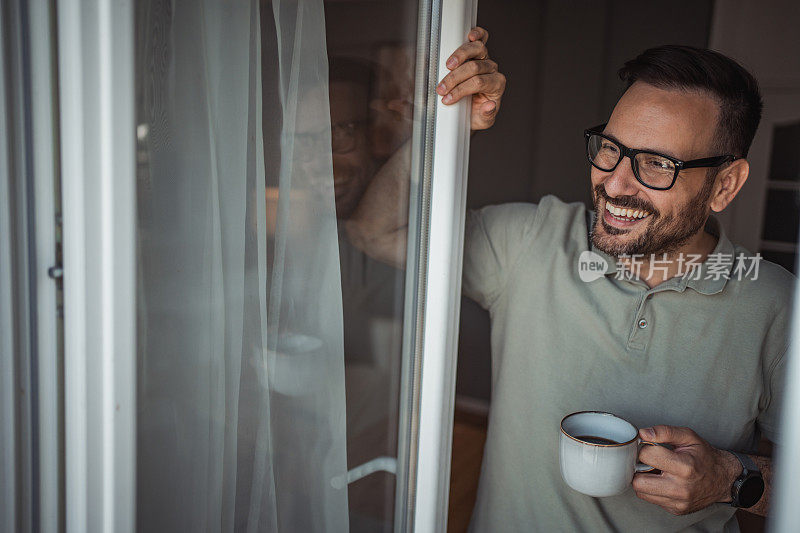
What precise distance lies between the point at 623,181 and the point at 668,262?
18cm

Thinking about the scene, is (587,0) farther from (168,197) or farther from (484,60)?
(168,197)

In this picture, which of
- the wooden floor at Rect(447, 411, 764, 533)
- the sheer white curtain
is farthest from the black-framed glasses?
the wooden floor at Rect(447, 411, 764, 533)

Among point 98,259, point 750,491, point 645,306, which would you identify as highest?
point 98,259

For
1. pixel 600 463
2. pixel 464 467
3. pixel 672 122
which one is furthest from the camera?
pixel 464 467

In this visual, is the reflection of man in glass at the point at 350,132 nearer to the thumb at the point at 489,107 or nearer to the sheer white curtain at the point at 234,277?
the sheer white curtain at the point at 234,277

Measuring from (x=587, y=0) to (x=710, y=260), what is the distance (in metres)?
2.90

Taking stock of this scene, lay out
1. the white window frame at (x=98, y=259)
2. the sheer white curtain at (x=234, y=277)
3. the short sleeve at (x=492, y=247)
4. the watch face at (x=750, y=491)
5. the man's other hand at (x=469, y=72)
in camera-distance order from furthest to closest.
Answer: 1. the short sleeve at (x=492, y=247)
2. the watch face at (x=750, y=491)
3. the man's other hand at (x=469, y=72)
4. the sheer white curtain at (x=234, y=277)
5. the white window frame at (x=98, y=259)

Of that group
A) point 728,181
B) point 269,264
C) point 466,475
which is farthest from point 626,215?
point 466,475

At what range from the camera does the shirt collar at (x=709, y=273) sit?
1.10 m

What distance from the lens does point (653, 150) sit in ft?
3.59

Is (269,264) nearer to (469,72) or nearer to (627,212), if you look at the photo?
(469,72)

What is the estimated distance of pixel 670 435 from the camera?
0.93 m

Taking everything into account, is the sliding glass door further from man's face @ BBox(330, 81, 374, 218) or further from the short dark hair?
the short dark hair

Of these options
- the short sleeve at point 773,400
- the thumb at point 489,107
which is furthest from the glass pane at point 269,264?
the short sleeve at point 773,400
